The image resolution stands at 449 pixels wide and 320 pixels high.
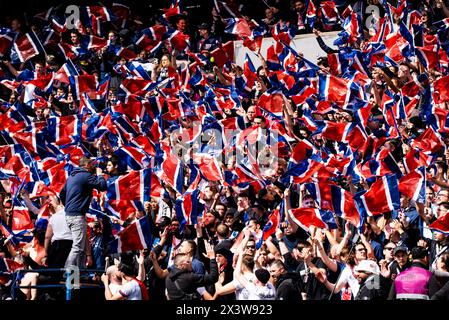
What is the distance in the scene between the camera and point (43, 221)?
1686 cm

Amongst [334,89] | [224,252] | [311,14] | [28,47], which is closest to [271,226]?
[224,252]

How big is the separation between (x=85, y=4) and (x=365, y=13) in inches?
260

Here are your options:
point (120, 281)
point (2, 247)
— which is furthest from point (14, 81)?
point (120, 281)

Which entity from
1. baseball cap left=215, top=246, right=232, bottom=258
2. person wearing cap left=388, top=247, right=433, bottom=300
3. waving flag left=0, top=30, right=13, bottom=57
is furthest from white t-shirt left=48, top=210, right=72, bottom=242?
waving flag left=0, top=30, right=13, bottom=57

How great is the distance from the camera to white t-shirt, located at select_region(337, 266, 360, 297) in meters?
13.4

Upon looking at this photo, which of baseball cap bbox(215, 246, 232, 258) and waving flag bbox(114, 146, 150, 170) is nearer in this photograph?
baseball cap bbox(215, 246, 232, 258)

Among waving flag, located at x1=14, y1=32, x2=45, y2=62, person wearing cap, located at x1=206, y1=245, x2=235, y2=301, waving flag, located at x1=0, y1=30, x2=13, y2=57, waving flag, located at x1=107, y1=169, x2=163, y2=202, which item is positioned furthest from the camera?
waving flag, located at x1=0, y1=30, x2=13, y2=57

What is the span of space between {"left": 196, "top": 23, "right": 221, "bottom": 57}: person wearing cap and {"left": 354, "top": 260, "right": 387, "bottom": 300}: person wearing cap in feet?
30.1

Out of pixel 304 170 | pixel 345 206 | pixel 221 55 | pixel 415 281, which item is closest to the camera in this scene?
pixel 415 281

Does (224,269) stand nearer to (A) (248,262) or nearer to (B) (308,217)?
(A) (248,262)

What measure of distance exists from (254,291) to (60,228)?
292 cm

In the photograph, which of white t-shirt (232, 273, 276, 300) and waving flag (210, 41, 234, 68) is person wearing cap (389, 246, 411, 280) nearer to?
white t-shirt (232, 273, 276, 300)

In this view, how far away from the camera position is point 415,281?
498 inches
